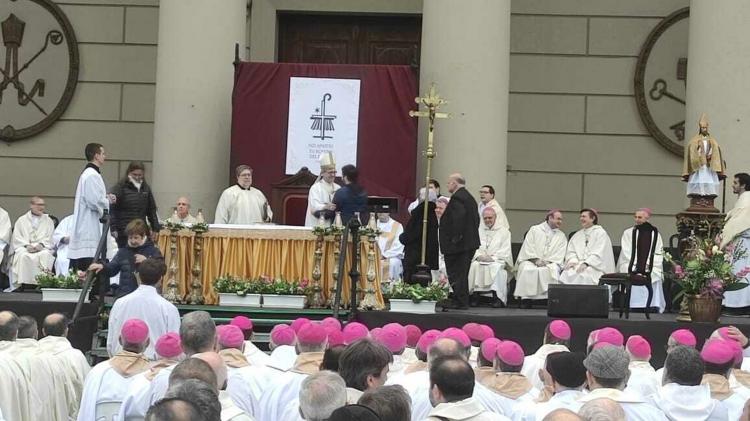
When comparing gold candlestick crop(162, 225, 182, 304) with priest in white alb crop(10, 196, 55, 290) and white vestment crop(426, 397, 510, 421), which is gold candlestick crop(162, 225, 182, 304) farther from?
white vestment crop(426, 397, 510, 421)

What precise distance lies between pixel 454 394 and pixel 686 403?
2253mm

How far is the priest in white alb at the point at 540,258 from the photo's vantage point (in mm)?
20672

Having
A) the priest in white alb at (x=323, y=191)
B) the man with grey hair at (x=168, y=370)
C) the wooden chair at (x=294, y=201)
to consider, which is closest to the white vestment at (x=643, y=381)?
the man with grey hair at (x=168, y=370)

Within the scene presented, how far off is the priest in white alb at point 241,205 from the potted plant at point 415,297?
3.03 meters

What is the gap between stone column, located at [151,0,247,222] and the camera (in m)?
20.3

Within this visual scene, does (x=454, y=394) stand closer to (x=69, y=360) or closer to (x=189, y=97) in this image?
(x=69, y=360)

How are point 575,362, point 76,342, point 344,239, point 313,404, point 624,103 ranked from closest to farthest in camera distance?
point 313,404, point 575,362, point 76,342, point 344,239, point 624,103

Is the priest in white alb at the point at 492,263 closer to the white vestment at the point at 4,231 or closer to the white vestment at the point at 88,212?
the white vestment at the point at 88,212

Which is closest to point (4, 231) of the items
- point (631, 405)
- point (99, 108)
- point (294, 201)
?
point (99, 108)

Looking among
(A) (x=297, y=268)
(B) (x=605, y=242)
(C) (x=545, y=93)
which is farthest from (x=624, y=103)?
(A) (x=297, y=268)

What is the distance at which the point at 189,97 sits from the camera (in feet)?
66.6

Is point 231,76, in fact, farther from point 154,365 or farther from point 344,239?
point 154,365

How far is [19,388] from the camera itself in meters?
10.2

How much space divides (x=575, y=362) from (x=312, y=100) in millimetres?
13239
